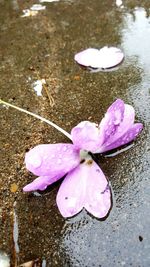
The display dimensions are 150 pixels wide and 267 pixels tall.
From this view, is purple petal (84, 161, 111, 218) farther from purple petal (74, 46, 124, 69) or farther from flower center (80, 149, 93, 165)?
purple petal (74, 46, 124, 69)

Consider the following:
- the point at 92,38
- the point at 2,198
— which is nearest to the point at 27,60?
the point at 92,38

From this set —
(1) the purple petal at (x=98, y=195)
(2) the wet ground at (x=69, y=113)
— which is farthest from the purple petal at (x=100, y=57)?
(1) the purple petal at (x=98, y=195)

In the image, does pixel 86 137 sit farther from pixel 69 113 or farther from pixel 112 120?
pixel 69 113

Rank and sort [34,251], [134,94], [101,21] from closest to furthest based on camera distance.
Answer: [34,251] < [134,94] < [101,21]

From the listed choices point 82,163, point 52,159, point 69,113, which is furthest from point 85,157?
point 69,113

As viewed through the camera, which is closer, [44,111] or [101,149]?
[101,149]

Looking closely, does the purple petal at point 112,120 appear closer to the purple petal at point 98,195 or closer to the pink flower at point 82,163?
the pink flower at point 82,163

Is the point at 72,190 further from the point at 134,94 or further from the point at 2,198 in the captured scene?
the point at 134,94
